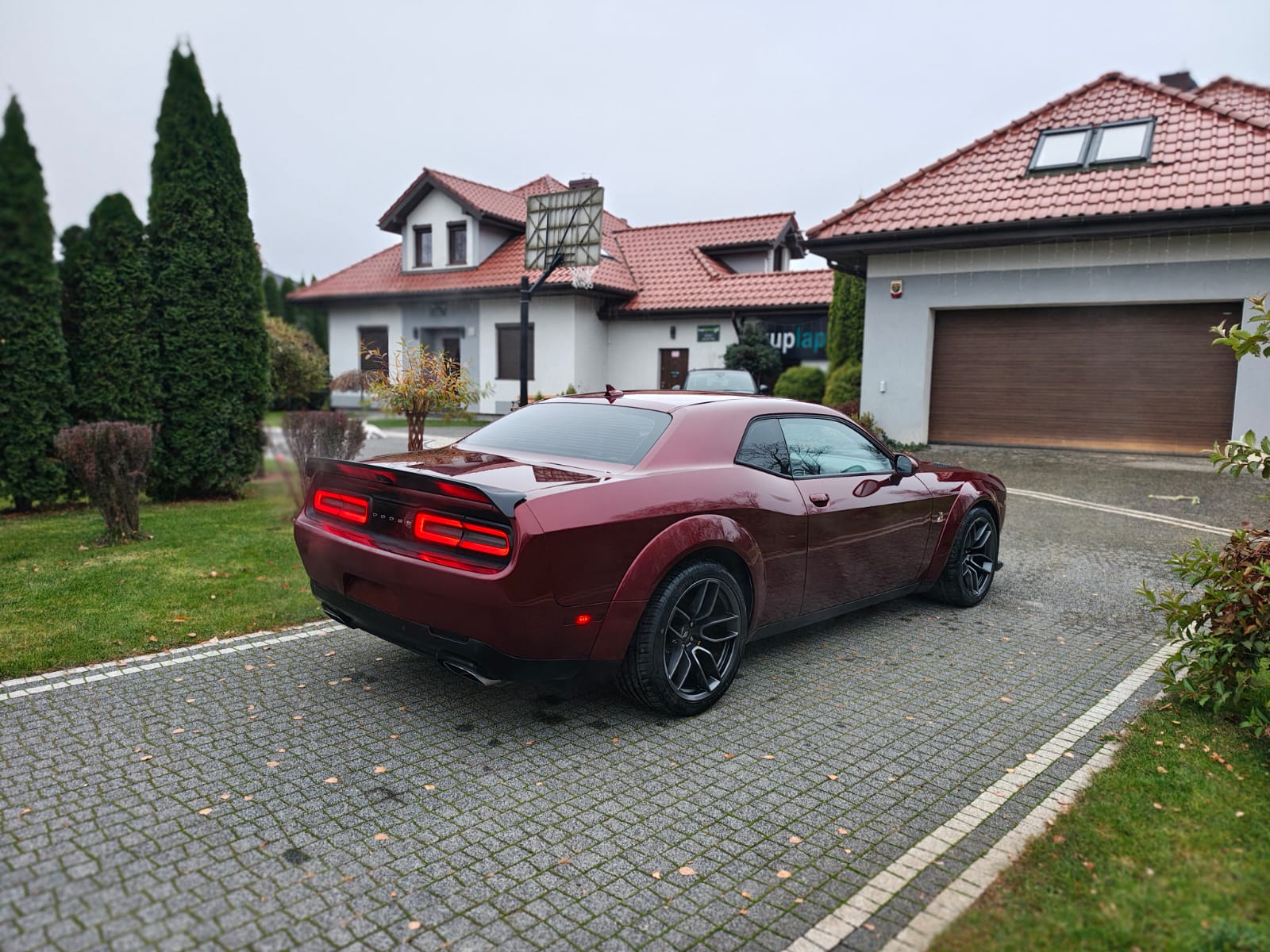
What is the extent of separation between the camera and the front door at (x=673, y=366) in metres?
25.0

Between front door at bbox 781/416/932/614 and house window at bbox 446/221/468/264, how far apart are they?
23.0 m

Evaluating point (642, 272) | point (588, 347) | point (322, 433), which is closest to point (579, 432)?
point (322, 433)

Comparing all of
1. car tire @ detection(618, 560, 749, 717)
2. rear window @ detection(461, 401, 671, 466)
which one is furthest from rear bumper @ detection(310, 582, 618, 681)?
rear window @ detection(461, 401, 671, 466)

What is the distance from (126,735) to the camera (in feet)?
12.0

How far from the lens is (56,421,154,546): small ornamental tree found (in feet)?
24.4

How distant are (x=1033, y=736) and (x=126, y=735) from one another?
394 centimetres

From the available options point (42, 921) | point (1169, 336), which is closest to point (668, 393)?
point (42, 921)

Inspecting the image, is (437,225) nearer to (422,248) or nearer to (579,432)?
(422,248)

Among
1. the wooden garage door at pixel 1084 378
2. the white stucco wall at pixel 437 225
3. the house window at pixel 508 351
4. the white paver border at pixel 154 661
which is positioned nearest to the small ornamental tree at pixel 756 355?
the house window at pixel 508 351

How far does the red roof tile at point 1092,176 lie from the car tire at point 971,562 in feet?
28.4

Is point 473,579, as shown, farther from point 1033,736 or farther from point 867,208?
point 867,208

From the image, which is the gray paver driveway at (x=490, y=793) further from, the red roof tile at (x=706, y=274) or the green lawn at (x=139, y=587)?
the red roof tile at (x=706, y=274)

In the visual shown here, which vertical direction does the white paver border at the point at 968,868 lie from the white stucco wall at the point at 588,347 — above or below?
below

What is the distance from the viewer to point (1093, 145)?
14227 millimetres
